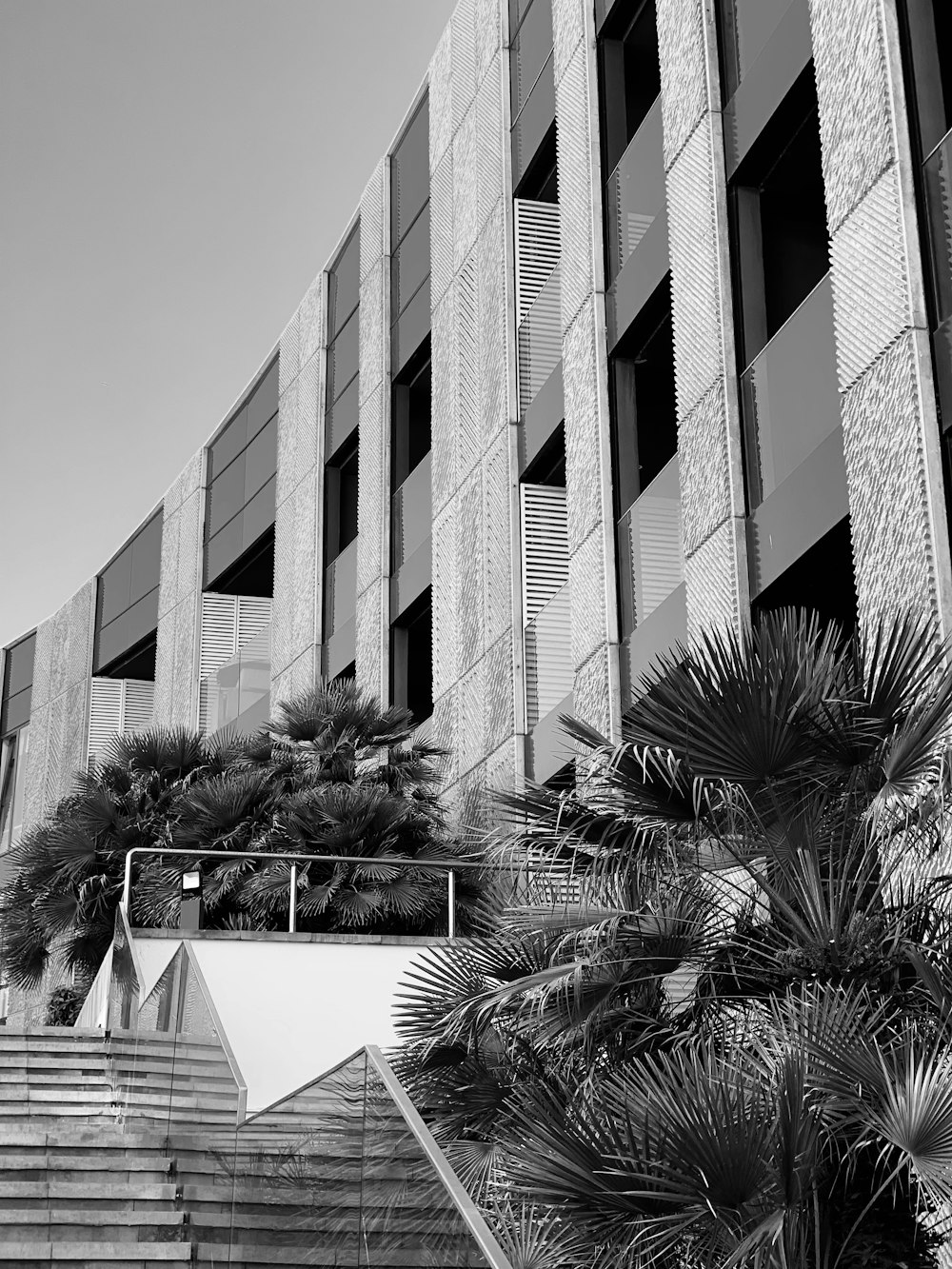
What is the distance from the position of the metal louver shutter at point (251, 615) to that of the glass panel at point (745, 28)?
19374 mm

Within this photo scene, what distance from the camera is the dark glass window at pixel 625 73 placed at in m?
18.1

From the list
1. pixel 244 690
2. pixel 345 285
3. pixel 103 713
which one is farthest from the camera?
pixel 103 713

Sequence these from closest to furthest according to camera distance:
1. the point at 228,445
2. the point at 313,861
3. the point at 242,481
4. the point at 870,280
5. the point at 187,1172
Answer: the point at 187,1172, the point at 870,280, the point at 313,861, the point at 242,481, the point at 228,445

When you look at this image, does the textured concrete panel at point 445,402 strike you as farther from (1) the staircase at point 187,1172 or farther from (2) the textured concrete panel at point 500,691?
(1) the staircase at point 187,1172

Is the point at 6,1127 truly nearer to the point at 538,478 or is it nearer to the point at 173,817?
the point at 173,817

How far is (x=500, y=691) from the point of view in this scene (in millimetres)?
18906

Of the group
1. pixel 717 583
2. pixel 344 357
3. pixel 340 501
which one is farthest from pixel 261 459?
pixel 717 583

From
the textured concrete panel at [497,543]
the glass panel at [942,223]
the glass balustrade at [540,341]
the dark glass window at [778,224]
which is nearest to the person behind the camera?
the glass panel at [942,223]

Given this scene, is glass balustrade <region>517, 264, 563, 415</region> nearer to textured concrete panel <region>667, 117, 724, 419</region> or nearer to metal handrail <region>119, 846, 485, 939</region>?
textured concrete panel <region>667, 117, 724, 419</region>

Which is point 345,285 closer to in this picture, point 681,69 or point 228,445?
point 228,445

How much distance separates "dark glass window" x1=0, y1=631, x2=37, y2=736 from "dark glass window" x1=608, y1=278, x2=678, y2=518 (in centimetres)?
2759

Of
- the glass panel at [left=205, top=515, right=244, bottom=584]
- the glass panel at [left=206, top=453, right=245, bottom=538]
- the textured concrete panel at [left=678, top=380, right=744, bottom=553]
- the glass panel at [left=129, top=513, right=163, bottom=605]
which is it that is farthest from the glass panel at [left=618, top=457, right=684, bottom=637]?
the glass panel at [left=129, top=513, right=163, bottom=605]

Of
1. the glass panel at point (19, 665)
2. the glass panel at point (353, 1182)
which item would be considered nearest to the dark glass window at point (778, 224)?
the glass panel at point (353, 1182)

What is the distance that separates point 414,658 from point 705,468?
11.1m
